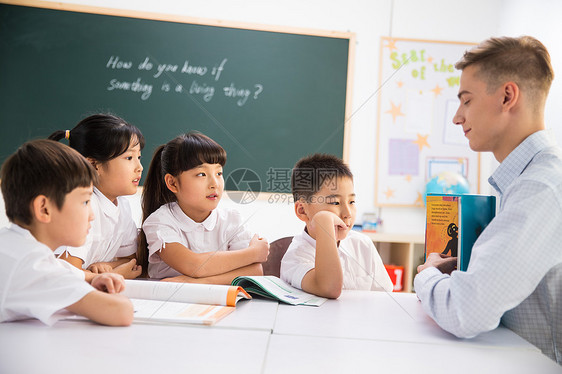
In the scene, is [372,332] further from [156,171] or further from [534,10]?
[534,10]

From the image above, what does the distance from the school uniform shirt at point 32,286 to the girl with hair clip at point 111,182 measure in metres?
0.55

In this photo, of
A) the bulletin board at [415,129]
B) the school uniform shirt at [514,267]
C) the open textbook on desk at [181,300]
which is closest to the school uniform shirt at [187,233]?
the open textbook on desk at [181,300]

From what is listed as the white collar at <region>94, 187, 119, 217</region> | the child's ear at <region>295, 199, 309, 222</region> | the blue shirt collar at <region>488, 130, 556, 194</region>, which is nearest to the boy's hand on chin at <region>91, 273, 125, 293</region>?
the white collar at <region>94, 187, 119, 217</region>

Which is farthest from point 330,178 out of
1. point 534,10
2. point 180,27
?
point 534,10

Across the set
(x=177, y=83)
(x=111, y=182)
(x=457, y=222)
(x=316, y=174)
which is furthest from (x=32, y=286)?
(x=177, y=83)

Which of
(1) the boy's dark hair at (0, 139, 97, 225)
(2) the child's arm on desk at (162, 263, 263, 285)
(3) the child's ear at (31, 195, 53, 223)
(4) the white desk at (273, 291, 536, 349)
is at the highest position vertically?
(1) the boy's dark hair at (0, 139, 97, 225)

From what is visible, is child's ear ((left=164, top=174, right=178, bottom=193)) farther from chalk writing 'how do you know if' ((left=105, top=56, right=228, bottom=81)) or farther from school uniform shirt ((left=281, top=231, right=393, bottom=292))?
chalk writing 'how do you know if' ((left=105, top=56, right=228, bottom=81))

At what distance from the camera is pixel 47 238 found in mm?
780

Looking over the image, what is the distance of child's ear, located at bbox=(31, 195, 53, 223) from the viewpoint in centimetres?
75

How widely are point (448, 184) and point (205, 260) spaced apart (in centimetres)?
187

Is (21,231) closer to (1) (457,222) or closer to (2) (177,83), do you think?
(1) (457,222)

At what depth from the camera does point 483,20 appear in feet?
9.46

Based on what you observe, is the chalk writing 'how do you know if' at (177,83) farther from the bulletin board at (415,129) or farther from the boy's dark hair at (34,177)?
the boy's dark hair at (34,177)

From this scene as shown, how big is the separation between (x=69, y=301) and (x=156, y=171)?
84 centimetres
